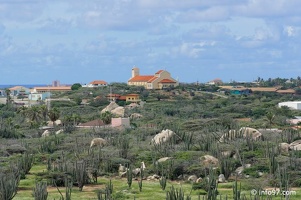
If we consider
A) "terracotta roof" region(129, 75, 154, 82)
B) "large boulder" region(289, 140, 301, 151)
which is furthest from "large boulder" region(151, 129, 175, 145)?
"terracotta roof" region(129, 75, 154, 82)

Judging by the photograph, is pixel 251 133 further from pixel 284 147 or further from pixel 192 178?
pixel 192 178

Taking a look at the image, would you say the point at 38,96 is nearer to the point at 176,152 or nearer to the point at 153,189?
the point at 176,152

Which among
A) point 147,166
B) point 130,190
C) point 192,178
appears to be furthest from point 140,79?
point 130,190

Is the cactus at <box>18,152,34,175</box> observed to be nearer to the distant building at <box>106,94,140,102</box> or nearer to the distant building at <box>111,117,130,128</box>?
the distant building at <box>111,117,130,128</box>

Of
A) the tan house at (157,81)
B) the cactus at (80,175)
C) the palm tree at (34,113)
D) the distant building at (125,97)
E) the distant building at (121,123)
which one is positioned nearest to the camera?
the cactus at (80,175)

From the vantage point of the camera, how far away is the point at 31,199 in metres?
23.7

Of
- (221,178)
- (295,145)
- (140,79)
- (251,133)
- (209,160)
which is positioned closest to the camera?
(221,178)

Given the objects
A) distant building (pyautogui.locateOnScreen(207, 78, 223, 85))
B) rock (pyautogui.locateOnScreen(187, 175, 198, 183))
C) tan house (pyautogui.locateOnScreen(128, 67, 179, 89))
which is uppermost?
tan house (pyautogui.locateOnScreen(128, 67, 179, 89))

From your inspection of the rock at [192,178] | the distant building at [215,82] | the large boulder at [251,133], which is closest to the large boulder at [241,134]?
the large boulder at [251,133]

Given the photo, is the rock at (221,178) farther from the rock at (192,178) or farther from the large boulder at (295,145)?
the large boulder at (295,145)

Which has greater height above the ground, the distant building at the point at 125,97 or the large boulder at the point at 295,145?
the distant building at the point at 125,97

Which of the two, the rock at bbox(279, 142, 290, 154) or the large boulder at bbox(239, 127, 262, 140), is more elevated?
the large boulder at bbox(239, 127, 262, 140)

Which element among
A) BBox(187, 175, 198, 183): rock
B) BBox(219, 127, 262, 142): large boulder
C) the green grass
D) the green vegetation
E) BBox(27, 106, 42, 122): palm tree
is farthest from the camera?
BBox(27, 106, 42, 122): palm tree

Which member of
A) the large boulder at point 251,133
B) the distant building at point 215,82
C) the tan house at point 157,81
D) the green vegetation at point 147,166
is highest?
the tan house at point 157,81
